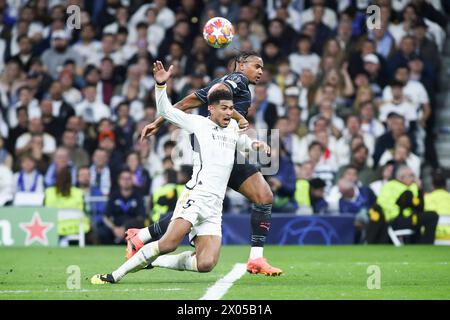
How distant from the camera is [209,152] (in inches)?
405

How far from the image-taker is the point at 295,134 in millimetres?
19594

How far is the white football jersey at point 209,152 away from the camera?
10.2 m

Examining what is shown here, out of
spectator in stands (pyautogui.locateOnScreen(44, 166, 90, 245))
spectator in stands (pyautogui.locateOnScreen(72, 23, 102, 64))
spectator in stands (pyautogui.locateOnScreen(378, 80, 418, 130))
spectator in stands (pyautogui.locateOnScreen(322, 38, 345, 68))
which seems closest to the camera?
spectator in stands (pyautogui.locateOnScreen(44, 166, 90, 245))

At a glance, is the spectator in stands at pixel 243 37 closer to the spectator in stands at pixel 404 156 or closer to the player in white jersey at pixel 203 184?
the spectator in stands at pixel 404 156

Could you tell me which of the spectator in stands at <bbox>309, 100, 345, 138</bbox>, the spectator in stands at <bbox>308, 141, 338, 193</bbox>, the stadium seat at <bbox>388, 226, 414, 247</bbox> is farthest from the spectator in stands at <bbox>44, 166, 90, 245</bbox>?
the stadium seat at <bbox>388, 226, 414, 247</bbox>

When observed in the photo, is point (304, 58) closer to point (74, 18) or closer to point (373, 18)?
point (373, 18)

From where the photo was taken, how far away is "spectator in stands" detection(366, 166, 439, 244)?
57.1 feet

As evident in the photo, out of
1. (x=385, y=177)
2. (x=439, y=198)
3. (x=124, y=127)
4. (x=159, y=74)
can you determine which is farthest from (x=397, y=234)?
(x=159, y=74)

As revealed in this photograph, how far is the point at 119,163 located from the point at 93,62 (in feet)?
10.9

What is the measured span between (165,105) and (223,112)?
642 millimetres

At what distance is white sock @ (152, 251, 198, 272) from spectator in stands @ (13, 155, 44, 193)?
345 inches

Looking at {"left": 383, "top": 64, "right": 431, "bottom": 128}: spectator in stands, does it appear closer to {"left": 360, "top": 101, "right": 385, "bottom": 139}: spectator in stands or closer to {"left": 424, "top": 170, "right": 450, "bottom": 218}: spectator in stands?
{"left": 360, "top": 101, "right": 385, "bottom": 139}: spectator in stands

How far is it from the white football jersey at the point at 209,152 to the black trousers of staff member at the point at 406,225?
7513 millimetres

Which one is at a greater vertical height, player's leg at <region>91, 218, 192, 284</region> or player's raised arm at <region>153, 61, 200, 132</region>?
player's raised arm at <region>153, 61, 200, 132</region>
